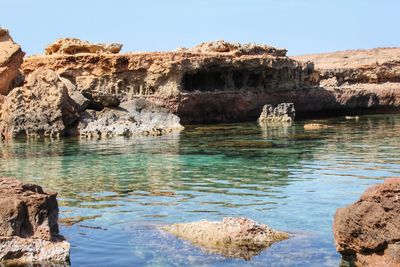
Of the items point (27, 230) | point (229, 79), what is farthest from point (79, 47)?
point (27, 230)

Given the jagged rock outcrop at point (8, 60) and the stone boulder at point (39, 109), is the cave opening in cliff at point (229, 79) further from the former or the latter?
the jagged rock outcrop at point (8, 60)

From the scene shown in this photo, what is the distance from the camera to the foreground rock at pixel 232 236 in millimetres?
7583

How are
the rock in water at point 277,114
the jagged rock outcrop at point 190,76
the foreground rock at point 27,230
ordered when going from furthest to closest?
the rock in water at point 277,114 < the jagged rock outcrop at point 190,76 < the foreground rock at point 27,230

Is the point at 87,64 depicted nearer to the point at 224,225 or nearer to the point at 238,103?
the point at 238,103

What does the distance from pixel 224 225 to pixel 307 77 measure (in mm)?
32818

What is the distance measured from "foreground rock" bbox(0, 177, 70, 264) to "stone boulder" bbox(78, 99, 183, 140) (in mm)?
19343

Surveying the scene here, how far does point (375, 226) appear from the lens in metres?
6.25

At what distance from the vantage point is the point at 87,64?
32.6 meters

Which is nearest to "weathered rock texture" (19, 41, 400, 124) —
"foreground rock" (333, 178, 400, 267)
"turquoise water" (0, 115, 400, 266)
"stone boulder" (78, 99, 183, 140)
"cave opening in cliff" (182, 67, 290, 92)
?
"cave opening in cliff" (182, 67, 290, 92)

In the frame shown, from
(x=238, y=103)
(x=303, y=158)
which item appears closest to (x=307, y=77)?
(x=238, y=103)

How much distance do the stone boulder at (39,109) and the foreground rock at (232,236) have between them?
1935 centimetres

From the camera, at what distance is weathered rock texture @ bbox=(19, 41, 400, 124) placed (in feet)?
107

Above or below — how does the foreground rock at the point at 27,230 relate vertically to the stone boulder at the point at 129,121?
below

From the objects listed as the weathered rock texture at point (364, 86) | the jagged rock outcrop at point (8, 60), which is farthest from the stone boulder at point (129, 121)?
the weathered rock texture at point (364, 86)
